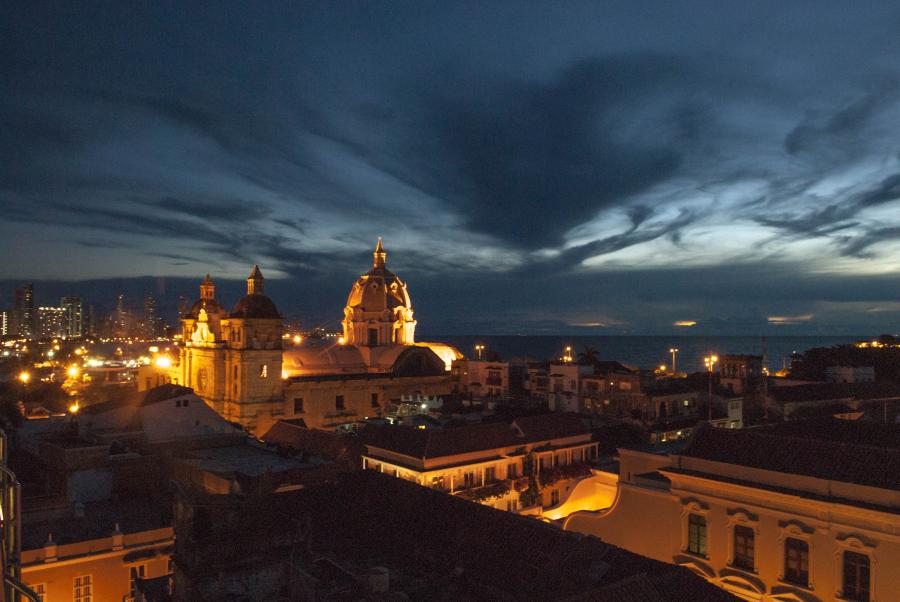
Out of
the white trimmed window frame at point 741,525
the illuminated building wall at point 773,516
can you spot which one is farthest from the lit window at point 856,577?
the white trimmed window frame at point 741,525

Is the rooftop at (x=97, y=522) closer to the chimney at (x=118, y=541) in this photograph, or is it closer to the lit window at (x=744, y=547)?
the chimney at (x=118, y=541)

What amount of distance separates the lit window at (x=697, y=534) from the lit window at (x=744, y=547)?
1021mm

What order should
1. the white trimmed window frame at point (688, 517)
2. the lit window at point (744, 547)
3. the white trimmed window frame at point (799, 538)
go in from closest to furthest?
the white trimmed window frame at point (799, 538) < the lit window at point (744, 547) < the white trimmed window frame at point (688, 517)

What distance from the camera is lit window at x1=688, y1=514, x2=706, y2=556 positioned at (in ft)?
63.8

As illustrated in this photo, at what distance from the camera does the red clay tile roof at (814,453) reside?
16578mm

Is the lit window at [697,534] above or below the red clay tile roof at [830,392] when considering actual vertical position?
below

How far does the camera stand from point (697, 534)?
19625mm

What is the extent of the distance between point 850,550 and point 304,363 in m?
55.6

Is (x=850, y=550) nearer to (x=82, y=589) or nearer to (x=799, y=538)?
(x=799, y=538)

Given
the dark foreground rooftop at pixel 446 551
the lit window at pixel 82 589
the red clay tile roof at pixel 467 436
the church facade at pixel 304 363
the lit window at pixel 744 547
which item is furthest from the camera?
the church facade at pixel 304 363

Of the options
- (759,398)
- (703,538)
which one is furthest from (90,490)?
(759,398)

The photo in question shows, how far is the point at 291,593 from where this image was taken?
12.8 meters

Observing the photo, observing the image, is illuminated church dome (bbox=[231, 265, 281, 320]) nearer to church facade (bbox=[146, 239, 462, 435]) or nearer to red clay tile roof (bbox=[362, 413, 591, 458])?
church facade (bbox=[146, 239, 462, 435])

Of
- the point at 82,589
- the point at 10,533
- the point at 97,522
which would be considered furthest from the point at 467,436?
the point at 10,533
